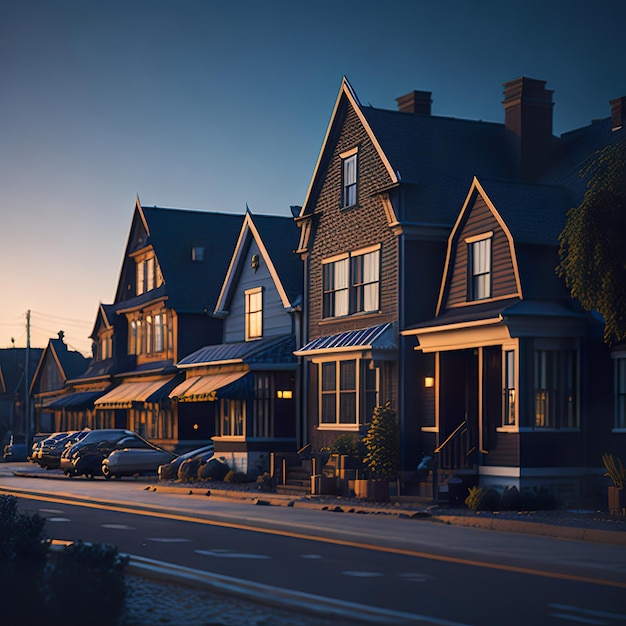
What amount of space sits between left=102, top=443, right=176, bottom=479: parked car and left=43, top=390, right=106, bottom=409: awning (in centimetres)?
1793

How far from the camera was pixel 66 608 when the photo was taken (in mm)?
9273

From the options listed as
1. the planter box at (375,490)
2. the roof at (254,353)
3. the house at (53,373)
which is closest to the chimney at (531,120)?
the roof at (254,353)

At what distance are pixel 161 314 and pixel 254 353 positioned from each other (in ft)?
52.4

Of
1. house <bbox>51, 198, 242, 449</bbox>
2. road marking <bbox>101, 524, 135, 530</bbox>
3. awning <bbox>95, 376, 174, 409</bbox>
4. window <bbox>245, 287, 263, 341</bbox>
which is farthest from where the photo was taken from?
house <bbox>51, 198, 242, 449</bbox>

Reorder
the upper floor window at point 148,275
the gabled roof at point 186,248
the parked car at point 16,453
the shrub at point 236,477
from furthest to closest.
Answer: the parked car at point 16,453 → the upper floor window at point 148,275 → the gabled roof at point 186,248 → the shrub at point 236,477

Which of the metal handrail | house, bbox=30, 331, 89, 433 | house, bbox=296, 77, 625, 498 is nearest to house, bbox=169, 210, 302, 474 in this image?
house, bbox=296, 77, 625, 498

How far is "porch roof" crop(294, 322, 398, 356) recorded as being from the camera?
31.7 meters

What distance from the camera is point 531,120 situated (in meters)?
35.1

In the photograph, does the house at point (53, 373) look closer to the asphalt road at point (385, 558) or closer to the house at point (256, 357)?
the house at point (256, 357)

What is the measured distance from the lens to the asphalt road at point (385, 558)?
1177 centimetres

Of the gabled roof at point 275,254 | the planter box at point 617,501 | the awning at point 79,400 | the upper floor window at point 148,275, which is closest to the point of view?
the planter box at point 617,501

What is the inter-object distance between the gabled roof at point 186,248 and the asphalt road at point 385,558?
86.9 ft

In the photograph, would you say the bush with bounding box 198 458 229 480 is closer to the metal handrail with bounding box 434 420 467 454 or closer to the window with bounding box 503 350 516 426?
the metal handrail with bounding box 434 420 467 454

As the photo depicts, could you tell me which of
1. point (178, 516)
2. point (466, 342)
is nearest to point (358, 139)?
point (466, 342)
